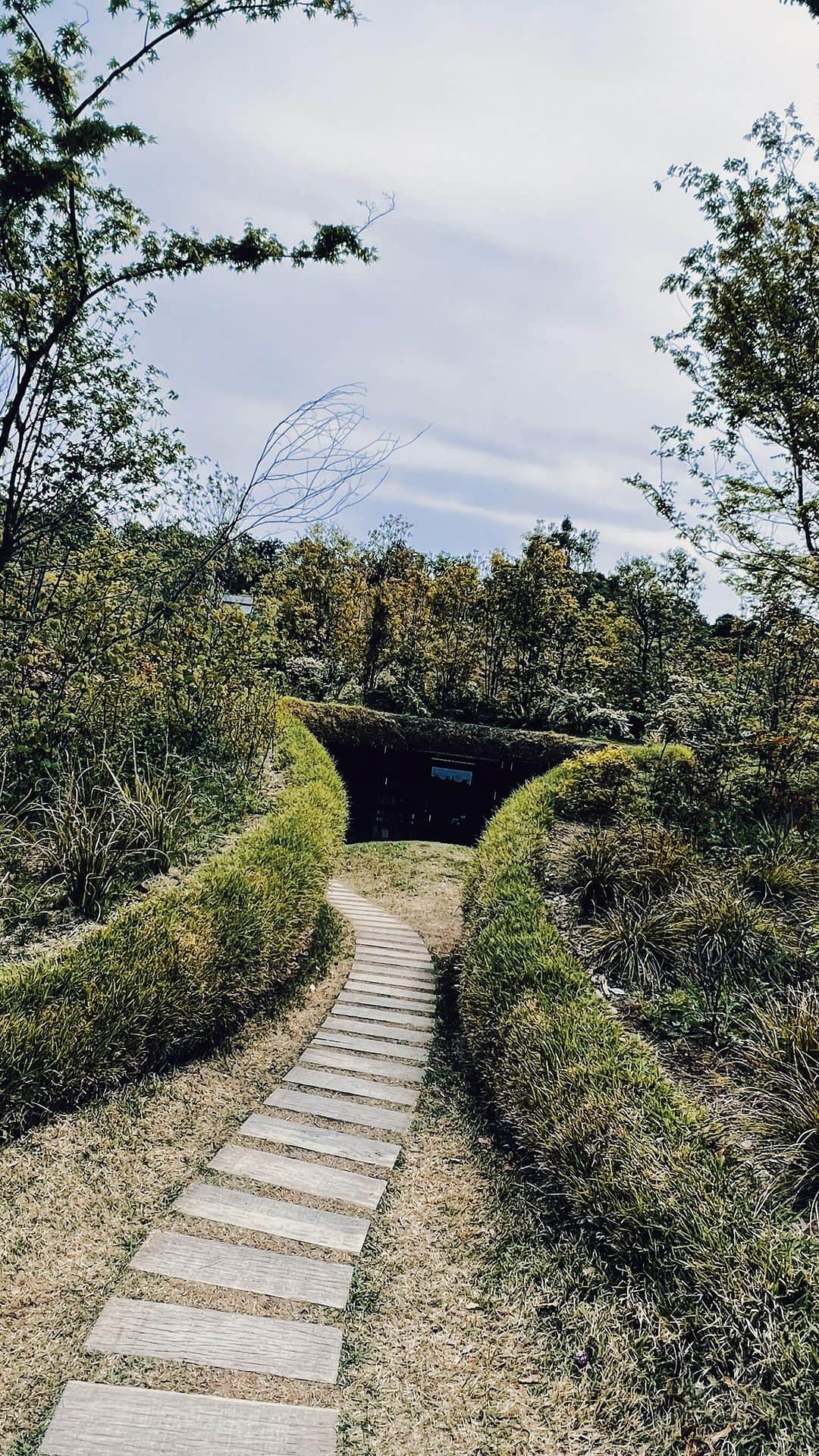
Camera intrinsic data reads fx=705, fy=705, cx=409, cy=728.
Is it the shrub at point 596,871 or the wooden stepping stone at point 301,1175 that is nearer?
the wooden stepping stone at point 301,1175

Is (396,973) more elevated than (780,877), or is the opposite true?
(780,877)

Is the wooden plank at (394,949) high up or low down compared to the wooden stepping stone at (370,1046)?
up

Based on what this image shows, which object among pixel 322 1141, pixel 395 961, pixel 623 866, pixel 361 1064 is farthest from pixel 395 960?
pixel 322 1141

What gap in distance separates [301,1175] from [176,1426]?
1.03 m

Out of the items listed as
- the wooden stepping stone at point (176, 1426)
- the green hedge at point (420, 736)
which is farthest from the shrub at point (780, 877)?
the green hedge at point (420, 736)

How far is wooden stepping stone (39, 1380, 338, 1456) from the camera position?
65.3 inches

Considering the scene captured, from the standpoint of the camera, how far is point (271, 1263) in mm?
2285

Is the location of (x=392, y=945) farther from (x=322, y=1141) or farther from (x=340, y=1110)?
(x=322, y=1141)

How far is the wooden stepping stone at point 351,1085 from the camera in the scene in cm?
334

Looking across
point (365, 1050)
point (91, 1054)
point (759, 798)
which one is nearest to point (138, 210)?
point (91, 1054)

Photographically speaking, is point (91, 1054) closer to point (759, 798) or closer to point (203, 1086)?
point (203, 1086)

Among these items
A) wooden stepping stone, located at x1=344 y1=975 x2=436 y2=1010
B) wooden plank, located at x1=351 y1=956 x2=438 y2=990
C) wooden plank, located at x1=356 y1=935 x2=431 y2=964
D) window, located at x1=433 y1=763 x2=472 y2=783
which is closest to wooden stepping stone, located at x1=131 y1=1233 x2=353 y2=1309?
wooden stepping stone, located at x1=344 y1=975 x2=436 y2=1010

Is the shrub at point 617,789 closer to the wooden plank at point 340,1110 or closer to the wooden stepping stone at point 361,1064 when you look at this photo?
the wooden stepping stone at point 361,1064

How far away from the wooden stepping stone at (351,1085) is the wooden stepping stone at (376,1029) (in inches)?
17.3
